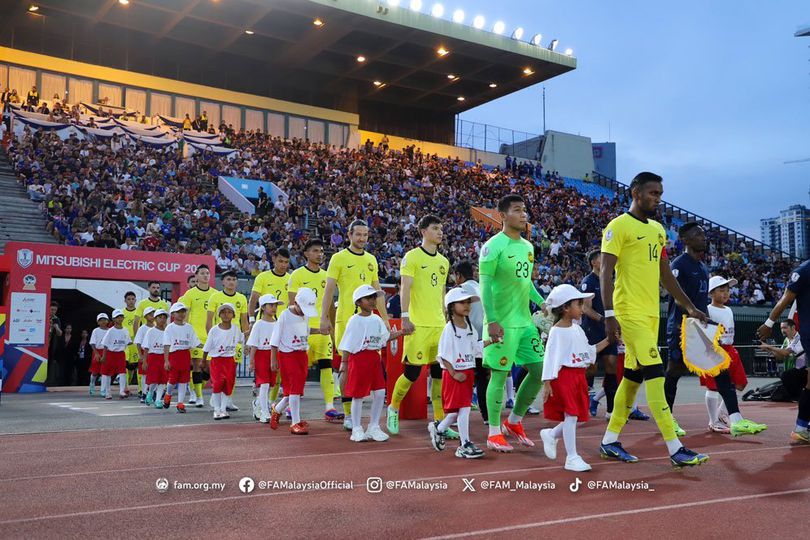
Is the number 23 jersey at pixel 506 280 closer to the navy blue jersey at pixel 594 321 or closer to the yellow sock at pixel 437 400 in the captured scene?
the yellow sock at pixel 437 400

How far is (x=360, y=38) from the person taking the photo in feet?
116

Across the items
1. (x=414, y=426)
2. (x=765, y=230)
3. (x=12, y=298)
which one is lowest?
(x=414, y=426)

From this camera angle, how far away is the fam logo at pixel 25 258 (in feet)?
51.9

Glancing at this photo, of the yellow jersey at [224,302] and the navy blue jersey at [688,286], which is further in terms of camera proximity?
the yellow jersey at [224,302]

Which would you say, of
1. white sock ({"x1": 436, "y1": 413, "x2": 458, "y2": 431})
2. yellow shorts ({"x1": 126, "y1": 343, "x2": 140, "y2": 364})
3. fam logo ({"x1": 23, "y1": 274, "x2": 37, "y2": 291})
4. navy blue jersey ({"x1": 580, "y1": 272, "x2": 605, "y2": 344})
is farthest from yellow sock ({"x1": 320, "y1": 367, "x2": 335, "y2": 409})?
fam logo ({"x1": 23, "y1": 274, "x2": 37, "y2": 291})

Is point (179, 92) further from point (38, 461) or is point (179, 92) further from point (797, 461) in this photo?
point (797, 461)

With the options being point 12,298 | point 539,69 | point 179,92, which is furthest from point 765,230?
point 12,298

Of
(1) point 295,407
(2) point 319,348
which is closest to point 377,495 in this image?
(1) point 295,407

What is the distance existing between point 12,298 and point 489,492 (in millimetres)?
14312

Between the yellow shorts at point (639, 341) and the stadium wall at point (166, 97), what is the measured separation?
33.3 m

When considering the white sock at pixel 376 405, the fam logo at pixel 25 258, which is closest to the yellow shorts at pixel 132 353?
the fam logo at pixel 25 258

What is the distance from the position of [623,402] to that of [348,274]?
12.0ft

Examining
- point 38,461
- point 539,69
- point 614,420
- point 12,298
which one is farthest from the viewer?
point 539,69

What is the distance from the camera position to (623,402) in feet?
19.5
